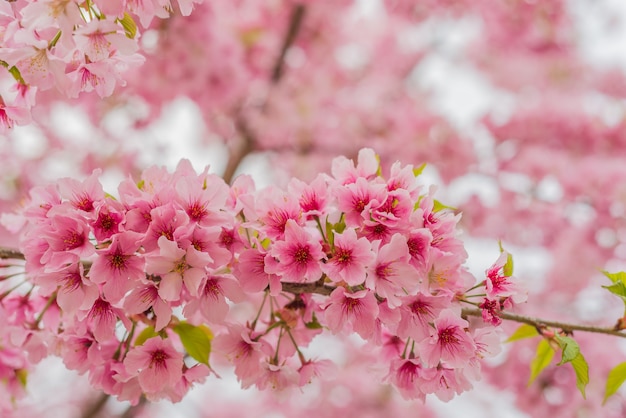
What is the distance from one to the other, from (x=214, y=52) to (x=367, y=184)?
2536 millimetres

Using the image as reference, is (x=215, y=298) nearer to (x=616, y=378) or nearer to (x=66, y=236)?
(x=66, y=236)

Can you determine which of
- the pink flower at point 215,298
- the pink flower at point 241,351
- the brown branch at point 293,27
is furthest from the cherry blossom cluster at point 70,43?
the brown branch at point 293,27

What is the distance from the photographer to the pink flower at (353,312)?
3.66 feet

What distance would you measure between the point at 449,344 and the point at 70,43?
→ 2.93ft

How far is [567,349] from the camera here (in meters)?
1.17

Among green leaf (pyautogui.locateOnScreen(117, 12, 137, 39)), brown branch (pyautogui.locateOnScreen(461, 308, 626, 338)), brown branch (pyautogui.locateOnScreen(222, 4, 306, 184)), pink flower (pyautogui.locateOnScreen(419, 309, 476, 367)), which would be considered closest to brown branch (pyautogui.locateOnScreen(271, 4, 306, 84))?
brown branch (pyautogui.locateOnScreen(222, 4, 306, 184))

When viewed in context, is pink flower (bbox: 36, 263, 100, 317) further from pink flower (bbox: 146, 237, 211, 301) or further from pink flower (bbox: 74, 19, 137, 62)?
pink flower (bbox: 74, 19, 137, 62)

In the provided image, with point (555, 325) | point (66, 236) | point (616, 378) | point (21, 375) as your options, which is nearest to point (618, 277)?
point (555, 325)

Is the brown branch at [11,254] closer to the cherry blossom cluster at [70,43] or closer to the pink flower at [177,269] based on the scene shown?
the cherry blossom cluster at [70,43]

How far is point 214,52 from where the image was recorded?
3.46 m

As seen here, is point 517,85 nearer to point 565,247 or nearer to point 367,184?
point 565,247

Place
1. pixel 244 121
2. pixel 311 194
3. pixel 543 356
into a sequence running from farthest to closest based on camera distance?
pixel 244 121 < pixel 543 356 < pixel 311 194

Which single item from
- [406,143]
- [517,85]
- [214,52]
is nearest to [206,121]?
[214,52]

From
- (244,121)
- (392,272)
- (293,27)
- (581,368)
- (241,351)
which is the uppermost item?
(392,272)
